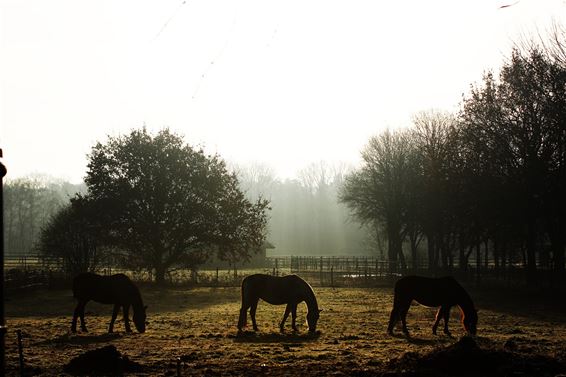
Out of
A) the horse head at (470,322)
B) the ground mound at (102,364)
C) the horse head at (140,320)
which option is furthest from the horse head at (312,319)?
the ground mound at (102,364)

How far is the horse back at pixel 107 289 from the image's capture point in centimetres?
1669

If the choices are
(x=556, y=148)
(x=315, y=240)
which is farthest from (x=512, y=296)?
(x=315, y=240)

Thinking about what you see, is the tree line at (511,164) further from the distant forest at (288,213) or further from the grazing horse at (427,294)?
the distant forest at (288,213)

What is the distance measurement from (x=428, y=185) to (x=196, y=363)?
38.5m

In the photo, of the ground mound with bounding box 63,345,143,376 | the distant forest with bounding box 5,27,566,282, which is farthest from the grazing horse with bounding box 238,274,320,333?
the distant forest with bounding box 5,27,566,282

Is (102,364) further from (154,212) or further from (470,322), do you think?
(154,212)

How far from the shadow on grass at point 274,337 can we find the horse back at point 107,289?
3856 mm

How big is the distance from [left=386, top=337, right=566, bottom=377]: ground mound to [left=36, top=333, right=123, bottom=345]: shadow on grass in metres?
7.88

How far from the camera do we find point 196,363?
10445 mm

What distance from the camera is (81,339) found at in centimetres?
1447

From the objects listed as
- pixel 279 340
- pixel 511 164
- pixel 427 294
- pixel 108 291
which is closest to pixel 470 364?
pixel 279 340

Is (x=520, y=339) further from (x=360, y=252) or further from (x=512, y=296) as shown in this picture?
(x=360, y=252)

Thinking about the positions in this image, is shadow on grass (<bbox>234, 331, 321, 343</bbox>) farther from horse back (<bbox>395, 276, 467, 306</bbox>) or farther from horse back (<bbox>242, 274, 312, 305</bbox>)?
horse back (<bbox>395, 276, 467, 306</bbox>)

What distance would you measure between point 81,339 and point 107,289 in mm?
2527
